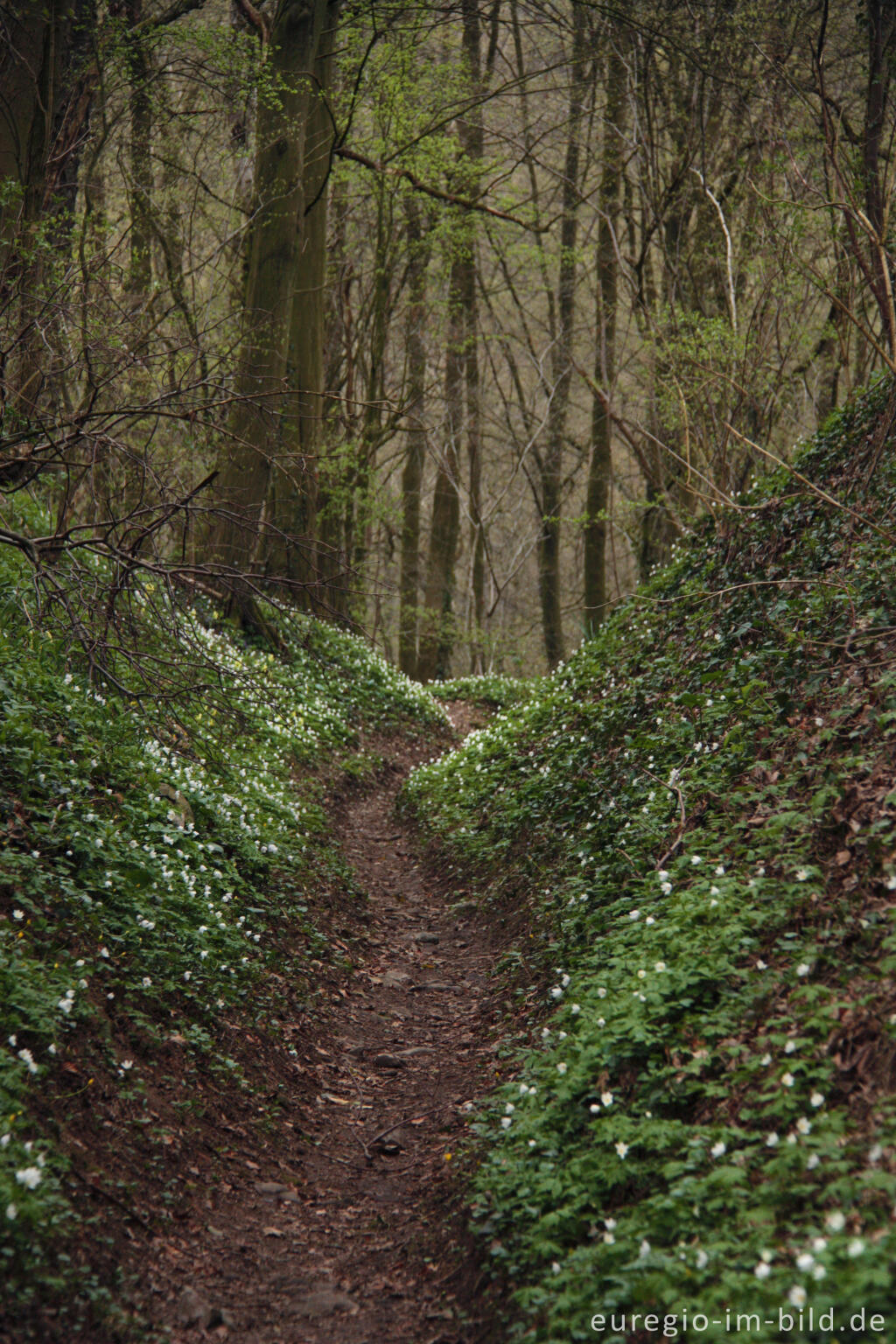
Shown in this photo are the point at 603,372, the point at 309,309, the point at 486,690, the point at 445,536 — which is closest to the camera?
the point at 309,309

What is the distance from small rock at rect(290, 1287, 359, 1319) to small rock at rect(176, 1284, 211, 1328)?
34cm

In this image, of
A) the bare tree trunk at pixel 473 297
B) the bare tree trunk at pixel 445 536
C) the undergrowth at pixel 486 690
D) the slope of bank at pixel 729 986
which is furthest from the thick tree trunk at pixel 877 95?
the bare tree trunk at pixel 445 536

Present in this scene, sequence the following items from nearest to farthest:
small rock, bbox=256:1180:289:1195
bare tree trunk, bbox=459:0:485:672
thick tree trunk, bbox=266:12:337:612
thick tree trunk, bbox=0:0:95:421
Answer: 1. small rock, bbox=256:1180:289:1195
2. thick tree trunk, bbox=0:0:95:421
3. thick tree trunk, bbox=266:12:337:612
4. bare tree trunk, bbox=459:0:485:672

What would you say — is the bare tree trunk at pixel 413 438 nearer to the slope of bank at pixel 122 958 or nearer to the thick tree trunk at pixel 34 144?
the thick tree trunk at pixel 34 144

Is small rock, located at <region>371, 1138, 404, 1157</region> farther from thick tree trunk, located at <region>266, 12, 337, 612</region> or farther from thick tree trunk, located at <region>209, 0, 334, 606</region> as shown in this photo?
thick tree trunk, located at <region>266, 12, 337, 612</region>

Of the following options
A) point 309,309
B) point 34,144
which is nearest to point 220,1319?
point 34,144

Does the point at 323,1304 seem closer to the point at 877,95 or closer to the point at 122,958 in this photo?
the point at 122,958

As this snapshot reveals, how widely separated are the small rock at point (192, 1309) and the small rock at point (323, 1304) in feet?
1.11

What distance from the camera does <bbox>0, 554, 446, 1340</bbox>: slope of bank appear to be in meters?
3.36

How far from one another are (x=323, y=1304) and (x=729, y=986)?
203 cm

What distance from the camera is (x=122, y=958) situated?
477cm

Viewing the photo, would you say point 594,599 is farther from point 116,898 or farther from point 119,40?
point 116,898

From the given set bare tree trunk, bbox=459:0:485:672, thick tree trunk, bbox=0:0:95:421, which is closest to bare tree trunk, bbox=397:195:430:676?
bare tree trunk, bbox=459:0:485:672

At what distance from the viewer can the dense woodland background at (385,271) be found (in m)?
6.77
